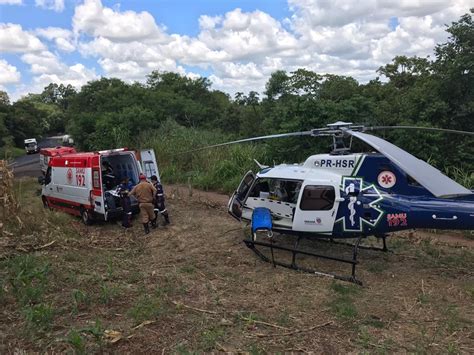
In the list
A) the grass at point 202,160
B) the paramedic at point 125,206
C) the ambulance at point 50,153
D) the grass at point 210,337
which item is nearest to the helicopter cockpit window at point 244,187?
the paramedic at point 125,206

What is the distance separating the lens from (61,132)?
98.9 meters

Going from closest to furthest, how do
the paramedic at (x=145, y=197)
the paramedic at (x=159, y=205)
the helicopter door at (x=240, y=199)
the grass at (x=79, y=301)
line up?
the grass at (x=79, y=301), the helicopter door at (x=240, y=199), the paramedic at (x=145, y=197), the paramedic at (x=159, y=205)

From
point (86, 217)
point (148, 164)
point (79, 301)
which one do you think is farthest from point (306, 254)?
point (86, 217)

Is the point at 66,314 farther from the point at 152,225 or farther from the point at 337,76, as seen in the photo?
the point at 337,76

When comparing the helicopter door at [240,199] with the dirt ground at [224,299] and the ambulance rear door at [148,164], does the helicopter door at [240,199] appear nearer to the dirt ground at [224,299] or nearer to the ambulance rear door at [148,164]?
the dirt ground at [224,299]

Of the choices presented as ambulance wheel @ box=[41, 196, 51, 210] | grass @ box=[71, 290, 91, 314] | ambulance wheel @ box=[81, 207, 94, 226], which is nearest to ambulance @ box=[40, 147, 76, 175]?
ambulance wheel @ box=[41, 196, 51, 210]

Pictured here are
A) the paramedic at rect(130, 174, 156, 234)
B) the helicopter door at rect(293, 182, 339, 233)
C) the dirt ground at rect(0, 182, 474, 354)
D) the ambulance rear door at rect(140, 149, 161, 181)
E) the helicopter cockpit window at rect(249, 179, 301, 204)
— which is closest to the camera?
the dirt ground at rect(0, 182, 474, 354)

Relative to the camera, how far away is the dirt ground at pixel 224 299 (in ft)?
17.7

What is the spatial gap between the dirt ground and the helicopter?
2.51ft

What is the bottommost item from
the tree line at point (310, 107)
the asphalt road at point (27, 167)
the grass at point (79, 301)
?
the grass at point (79, 301)

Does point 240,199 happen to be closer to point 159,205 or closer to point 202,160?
point 159,205

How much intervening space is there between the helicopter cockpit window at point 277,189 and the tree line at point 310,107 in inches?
313

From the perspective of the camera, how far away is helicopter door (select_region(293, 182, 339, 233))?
859cm

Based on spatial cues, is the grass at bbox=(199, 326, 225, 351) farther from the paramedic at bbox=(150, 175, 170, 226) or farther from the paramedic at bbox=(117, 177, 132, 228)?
the paramedic at bbox=(117, 177, 132, 228)
